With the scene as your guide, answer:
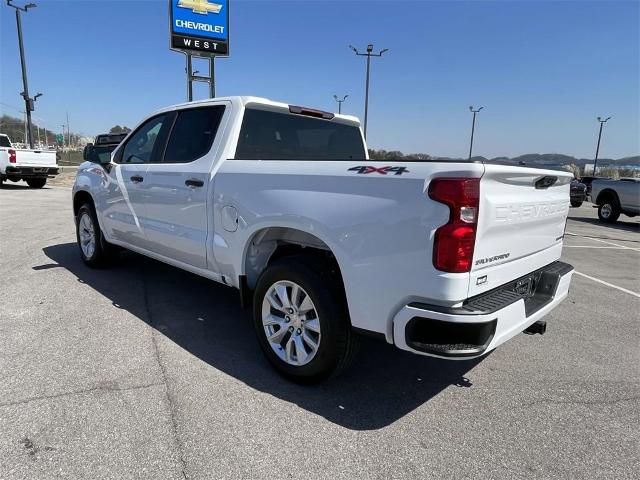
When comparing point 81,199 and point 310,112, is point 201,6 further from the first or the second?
point 310,112

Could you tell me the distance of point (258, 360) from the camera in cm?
352

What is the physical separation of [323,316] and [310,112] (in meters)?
2.22

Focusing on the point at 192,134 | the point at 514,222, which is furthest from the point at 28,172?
the point at 514,222

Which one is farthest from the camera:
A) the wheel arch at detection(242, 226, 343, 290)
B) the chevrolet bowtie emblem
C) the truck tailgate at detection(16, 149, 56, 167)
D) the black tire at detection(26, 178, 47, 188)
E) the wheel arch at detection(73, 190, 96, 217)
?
the black tire at detection(26, 178, 47, 188)

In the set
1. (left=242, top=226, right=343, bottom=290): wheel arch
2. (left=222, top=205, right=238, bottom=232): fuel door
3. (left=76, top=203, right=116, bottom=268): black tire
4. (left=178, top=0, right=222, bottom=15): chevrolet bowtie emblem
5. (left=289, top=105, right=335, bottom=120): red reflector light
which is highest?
(left=178, top=0, right=222, bottom=15): chevrolet bowtie emblem

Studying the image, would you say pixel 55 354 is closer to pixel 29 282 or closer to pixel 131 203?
pixel 131 203

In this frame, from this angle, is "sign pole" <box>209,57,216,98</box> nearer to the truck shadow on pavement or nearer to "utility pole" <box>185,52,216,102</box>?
"utility pole" <box>185,52,216,102</box>

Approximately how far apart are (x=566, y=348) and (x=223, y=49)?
1685cm

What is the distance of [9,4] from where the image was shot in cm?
2133

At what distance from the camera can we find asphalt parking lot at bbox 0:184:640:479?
236cm

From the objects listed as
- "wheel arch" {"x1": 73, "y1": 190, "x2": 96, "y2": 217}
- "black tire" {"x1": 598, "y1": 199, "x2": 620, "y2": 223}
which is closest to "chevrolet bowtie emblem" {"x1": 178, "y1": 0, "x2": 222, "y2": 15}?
"wheel arch" {"x1": 73, "y1": 190, "x2": 96, "y2": 217}

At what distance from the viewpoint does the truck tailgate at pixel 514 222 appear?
2418mm

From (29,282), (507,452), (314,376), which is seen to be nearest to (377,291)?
(314,376)

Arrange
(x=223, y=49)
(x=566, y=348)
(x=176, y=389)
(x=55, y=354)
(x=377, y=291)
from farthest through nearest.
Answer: (x=223, y=49), (x=566, y=348), (x=55, y=354), (x=176, y=389), (x=377, y=291)
